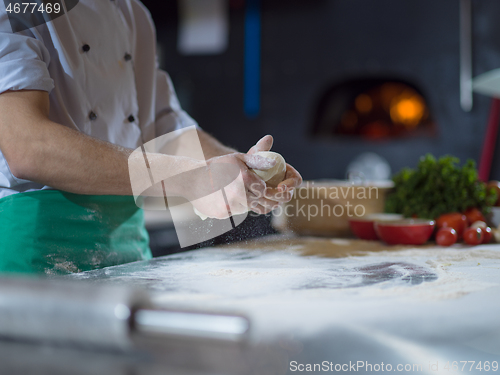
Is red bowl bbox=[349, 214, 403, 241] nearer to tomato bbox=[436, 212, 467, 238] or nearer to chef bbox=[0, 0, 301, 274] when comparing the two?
tomato bbox=[436, 212, 467, 238]

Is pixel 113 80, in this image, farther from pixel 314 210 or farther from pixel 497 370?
pixel 497 370

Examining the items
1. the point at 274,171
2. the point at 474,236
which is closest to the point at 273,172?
the point at 274,171

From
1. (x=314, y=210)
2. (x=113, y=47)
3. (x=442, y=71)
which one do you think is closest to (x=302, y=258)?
(x=314, y=210)

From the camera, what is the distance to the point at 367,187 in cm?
120

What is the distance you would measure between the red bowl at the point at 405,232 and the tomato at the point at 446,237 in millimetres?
25

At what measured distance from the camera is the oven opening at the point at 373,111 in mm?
3352

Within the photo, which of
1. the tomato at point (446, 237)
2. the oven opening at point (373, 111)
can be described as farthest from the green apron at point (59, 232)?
the oven opening at point (373, 111)

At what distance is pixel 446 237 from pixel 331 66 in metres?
2.64

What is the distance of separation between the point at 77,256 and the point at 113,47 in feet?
1.45

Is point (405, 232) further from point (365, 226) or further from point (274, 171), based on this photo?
point (274, 171)

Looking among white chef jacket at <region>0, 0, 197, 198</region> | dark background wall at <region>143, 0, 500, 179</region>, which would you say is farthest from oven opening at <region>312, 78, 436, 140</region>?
white chef jacket at <region>0, 0, 197, 198</region>

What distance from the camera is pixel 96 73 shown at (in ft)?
2.84

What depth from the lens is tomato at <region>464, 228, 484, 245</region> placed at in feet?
3.15

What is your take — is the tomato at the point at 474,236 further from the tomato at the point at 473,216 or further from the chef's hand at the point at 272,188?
the chef's hand at the point at 272,188
